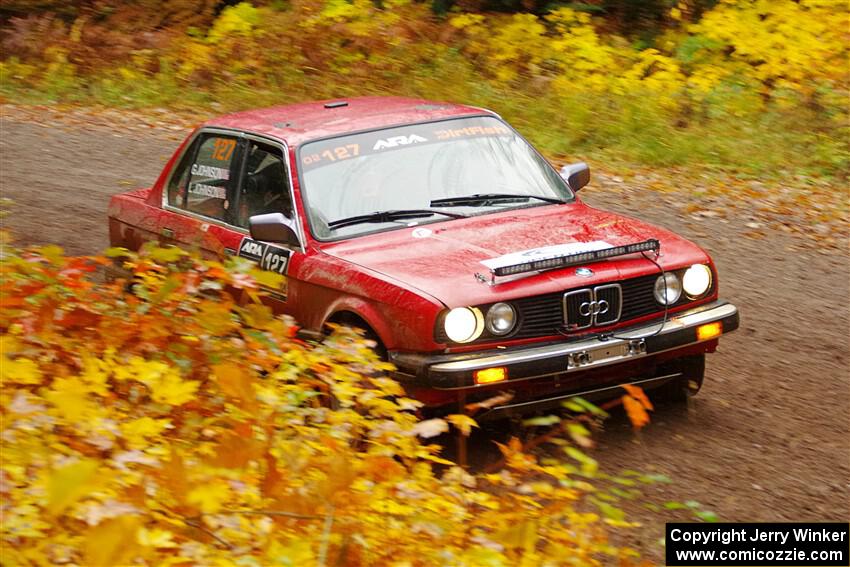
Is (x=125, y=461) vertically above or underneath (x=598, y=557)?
above

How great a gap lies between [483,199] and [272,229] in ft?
4.17

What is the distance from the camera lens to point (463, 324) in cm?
540

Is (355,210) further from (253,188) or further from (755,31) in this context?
(755,31)

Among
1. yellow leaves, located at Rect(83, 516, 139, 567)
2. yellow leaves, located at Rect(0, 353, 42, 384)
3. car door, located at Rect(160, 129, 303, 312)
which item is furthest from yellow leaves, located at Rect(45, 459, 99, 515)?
car door, located at Rect(160, 129, 303, 312)

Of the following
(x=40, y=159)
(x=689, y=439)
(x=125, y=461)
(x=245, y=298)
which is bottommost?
(x=40, y=159)

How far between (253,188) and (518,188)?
63.0 inches

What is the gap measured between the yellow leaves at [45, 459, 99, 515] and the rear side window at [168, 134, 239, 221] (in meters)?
4.18

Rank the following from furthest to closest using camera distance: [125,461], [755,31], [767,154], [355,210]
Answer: [755,31] → [767,154] → [355,210] → [125,461]

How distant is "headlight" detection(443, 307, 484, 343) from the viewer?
5.36 meters

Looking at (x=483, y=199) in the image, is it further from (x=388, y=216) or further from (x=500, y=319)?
(x=500, y=319)

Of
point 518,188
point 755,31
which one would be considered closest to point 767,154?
point 755,31

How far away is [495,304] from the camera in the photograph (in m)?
5.43

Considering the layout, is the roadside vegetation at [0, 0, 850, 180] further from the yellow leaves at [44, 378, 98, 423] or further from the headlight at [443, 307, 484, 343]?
the yellow leaves at [44, 378, 98, 423]

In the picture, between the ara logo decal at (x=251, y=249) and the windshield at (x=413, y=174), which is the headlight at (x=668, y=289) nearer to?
the windshield at (x=413, y=174)
